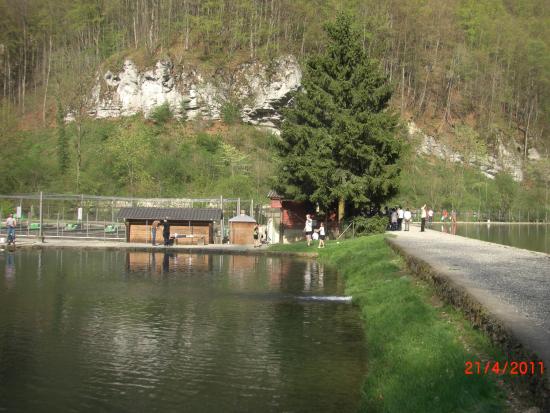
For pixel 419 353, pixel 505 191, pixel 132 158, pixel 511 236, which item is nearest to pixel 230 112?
pixel 132 158

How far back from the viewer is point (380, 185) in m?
38.7

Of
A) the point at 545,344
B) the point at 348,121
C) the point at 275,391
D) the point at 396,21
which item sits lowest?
the point at 275,391

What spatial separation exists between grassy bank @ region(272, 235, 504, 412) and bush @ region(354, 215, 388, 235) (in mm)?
19871

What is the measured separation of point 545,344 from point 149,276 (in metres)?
18.7

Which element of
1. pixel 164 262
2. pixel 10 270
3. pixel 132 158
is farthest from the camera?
pixel 132 158

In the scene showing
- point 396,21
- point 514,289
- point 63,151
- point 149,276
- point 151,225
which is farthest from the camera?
point 396,21

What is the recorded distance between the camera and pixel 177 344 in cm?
1373

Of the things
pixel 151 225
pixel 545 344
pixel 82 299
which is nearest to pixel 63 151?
pixel 151 225

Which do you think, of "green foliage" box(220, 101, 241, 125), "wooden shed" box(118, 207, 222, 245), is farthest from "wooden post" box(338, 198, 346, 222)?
"green foliage" box(220, 101, 241, 125)

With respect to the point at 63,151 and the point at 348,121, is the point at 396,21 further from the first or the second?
the point at 348,121

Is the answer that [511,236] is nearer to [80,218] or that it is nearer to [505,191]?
[80,218]

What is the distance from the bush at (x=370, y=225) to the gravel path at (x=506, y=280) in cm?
1140

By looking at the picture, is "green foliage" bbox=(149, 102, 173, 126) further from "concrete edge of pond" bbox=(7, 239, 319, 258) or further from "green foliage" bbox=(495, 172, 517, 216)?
"green foliage" bbox=(495, 172, 517, 216)

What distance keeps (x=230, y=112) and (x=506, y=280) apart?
246ft
